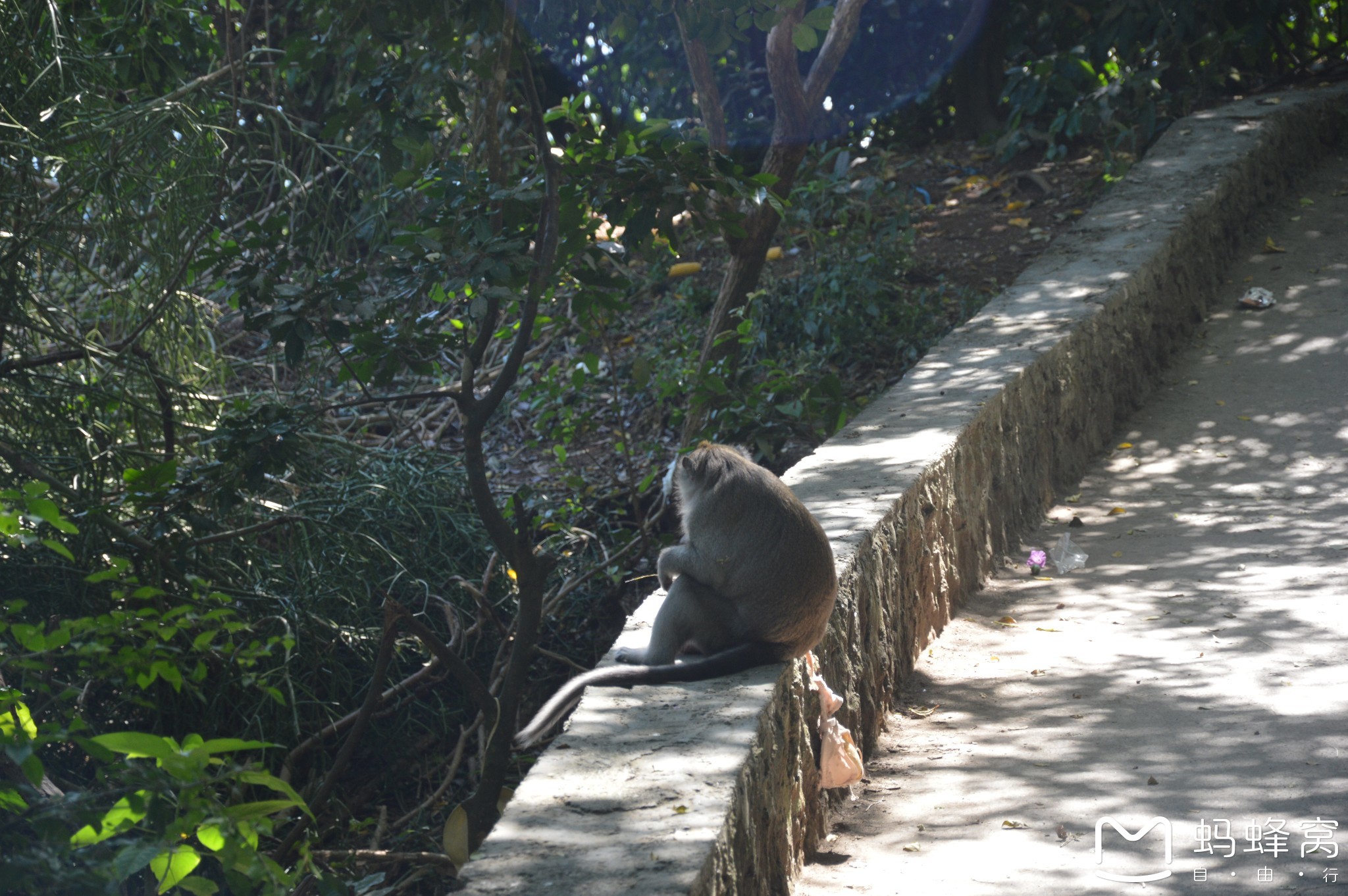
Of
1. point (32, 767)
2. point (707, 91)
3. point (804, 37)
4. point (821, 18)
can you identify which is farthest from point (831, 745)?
point (707, 91)

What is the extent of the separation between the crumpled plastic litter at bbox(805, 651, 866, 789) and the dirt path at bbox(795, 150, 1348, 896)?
0.52 ft

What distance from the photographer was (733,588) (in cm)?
302

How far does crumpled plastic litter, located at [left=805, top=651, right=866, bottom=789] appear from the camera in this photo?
9.89ft

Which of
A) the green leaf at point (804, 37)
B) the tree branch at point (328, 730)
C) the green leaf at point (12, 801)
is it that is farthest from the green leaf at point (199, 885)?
the green leaf at point (804, 37)

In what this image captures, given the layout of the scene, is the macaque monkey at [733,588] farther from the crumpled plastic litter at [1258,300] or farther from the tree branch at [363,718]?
the crumpled plastic litter at [1258,300]

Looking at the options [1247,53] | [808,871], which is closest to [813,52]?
[1247,53]

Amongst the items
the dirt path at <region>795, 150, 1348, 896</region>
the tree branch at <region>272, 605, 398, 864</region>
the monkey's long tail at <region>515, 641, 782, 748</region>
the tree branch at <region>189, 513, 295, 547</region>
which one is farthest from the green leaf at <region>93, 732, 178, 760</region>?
the tree branch at <region>189, 513, 295, 547</region>

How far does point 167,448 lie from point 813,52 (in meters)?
6.87

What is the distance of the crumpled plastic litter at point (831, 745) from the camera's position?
3.02 metres

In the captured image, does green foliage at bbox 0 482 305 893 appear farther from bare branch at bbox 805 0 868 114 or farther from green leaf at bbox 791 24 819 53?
bare branch at bbox 805 0 868 114

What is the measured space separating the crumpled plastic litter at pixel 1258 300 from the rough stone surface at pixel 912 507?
0.26 metres

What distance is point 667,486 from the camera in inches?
136

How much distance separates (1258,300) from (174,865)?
22.8 ft

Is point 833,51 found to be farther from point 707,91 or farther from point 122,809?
point 122,809
